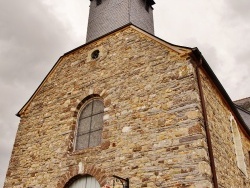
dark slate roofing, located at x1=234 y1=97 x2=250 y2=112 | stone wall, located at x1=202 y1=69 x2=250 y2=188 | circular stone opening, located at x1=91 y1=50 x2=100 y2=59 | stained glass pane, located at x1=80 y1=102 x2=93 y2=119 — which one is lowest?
Result: stone wall, located at x1=202 y1=69 x2=250 y2=188

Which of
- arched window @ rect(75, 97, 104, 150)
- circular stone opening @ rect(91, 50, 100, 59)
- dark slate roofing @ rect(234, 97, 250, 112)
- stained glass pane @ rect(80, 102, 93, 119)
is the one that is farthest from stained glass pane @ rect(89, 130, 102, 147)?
dark slate roofing @ rect(234, 97, 250, 112)

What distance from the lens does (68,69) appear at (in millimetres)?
9844

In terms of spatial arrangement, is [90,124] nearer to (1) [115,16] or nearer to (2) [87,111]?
(2) [87,111]

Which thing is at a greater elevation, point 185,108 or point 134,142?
point 185,108

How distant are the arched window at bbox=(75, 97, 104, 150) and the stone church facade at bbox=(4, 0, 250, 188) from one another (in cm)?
3

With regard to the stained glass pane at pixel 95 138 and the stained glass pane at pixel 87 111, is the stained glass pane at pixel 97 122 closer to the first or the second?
the stained glass pane at pixel 95 138

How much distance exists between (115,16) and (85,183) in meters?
7.20

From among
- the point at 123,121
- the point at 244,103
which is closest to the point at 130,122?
the point at 123,121

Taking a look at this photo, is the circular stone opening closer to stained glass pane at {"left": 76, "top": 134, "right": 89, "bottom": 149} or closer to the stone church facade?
the stone church facade

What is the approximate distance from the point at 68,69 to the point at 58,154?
127 inches

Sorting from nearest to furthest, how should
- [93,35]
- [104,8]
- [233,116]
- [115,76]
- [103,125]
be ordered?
[103,125] < [115,76] < [233,116] < [93,35] < [104,8]

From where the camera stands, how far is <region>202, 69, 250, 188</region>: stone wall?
262 inches

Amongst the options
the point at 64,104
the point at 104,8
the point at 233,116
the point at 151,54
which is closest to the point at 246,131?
the point at 233,116

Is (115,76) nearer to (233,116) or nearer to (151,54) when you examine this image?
(151,54)
